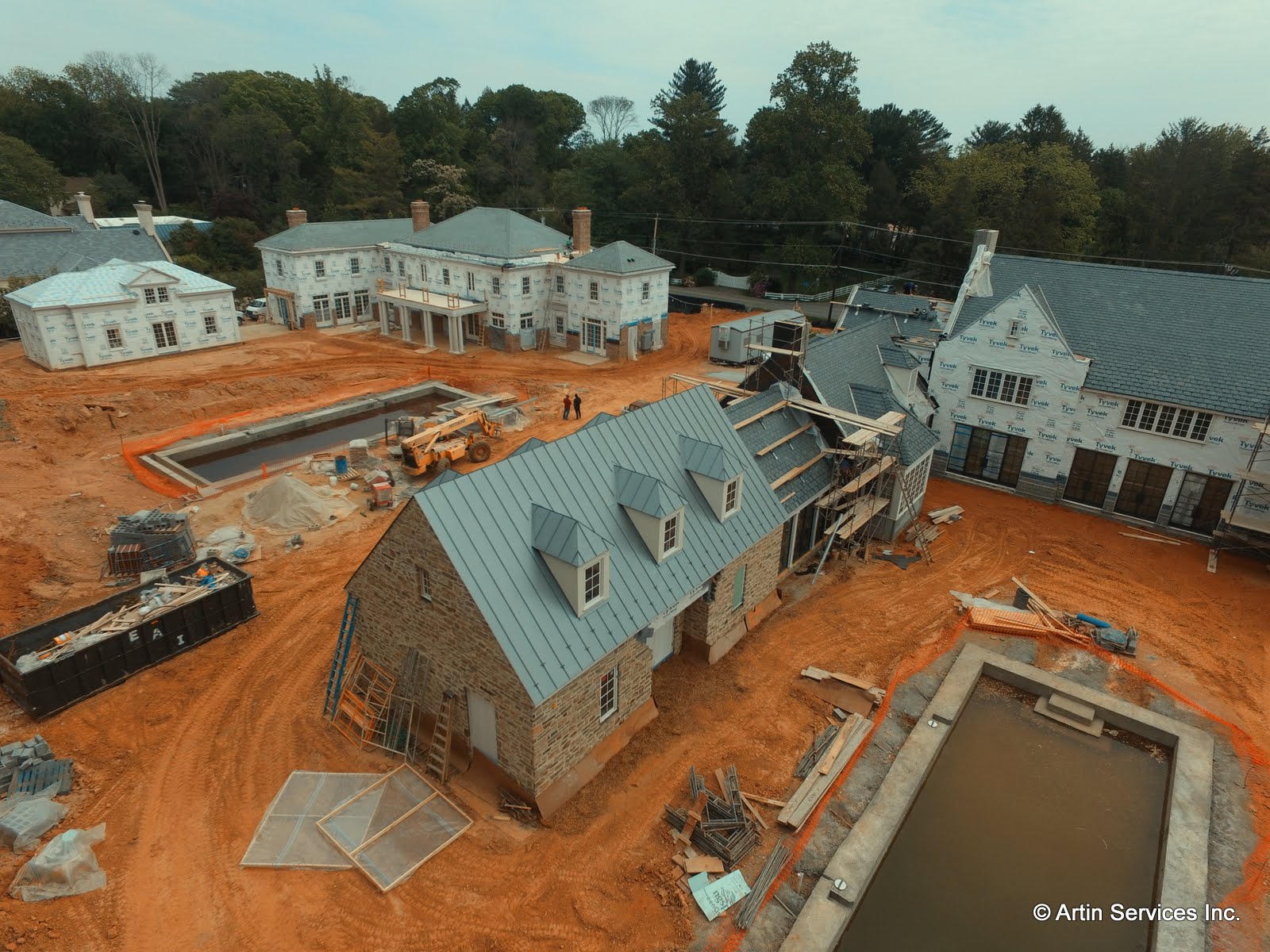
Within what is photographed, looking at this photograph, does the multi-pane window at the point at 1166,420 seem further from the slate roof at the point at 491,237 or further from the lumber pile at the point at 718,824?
the slate roof at the point at 491,237

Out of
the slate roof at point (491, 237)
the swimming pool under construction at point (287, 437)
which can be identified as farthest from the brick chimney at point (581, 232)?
the swimming pool under construction at point (287, 437)

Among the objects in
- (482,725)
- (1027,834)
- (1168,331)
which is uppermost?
(1168,331)

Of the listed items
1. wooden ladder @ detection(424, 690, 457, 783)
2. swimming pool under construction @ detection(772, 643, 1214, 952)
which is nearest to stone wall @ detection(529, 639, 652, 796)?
wooden ladder @ detection(424, 690, 457, 783)

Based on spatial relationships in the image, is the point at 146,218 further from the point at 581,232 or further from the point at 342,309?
the point at 581,232

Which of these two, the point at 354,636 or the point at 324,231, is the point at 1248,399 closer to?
the point at 354,636

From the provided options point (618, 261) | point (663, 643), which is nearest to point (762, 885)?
point (663, 643)

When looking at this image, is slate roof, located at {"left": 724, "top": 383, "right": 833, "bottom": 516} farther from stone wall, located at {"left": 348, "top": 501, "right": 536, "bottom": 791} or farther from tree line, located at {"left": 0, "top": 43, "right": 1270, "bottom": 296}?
tree line, located at {"left": 0, "top": 43, "right": 1270, "bottom": 296}

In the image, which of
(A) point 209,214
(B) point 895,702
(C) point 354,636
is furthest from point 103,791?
(A) point 209,214

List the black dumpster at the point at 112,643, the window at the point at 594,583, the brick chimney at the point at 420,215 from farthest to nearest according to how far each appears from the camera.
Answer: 1. the brick chimney at the point at 420,215
2. the black dumpster at the point at 112,643
3. the window at the point at 594,583
